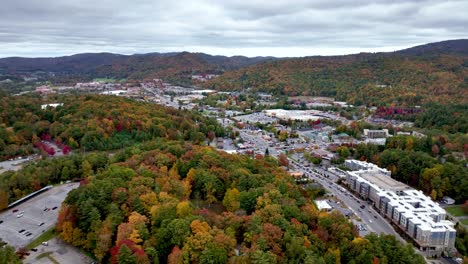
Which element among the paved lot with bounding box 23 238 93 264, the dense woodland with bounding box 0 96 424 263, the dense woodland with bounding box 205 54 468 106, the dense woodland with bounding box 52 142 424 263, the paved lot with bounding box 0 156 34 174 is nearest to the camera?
the dense woodland with bounding box 52 142 424 263

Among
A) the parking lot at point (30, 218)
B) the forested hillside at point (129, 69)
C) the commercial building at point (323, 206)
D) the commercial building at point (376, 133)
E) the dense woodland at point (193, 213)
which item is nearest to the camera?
the dense woodland at point (193, 213)

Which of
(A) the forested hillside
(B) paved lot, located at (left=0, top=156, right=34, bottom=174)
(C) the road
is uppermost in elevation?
(A) the forested hillside

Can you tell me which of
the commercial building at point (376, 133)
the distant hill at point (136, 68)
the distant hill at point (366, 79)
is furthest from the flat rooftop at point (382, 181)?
the distant hill at point (136, 68)

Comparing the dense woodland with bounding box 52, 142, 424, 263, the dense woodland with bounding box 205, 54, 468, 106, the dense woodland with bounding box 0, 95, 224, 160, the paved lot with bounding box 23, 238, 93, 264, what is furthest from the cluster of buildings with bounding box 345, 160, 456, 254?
the dense woodland with bounding box 205, 54, 468, 106

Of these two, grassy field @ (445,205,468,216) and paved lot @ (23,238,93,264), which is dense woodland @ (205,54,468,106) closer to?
grassy field @ (445,205,468,216)

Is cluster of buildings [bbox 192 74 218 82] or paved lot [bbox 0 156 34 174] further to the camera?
cluster of buildings [bbox 192 74 218 82]

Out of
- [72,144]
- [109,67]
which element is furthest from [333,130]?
[109,67]

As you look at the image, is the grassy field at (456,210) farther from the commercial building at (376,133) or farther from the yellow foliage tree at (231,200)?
the commercial building at (376,133)
